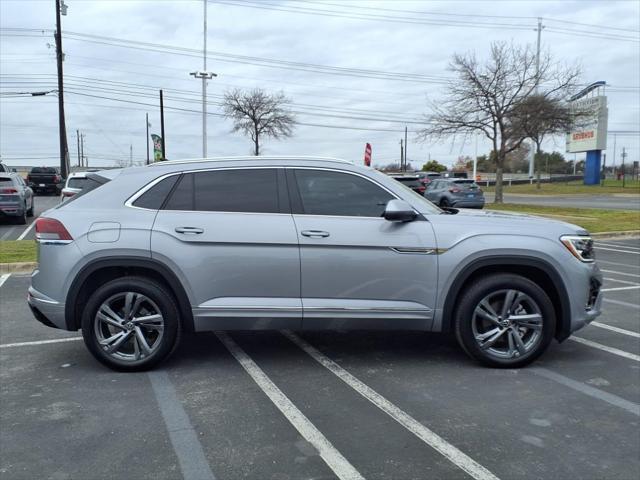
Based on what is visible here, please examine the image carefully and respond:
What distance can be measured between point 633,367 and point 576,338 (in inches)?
34.7

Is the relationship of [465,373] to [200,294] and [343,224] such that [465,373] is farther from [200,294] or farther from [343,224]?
[200,294]

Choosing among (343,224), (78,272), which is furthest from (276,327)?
(78,272)

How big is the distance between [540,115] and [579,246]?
24934 millimetres

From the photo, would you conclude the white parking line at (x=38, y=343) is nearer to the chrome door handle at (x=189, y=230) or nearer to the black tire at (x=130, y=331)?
the black tire at (x=130, y=331)

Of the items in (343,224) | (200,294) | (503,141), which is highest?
(503,141)

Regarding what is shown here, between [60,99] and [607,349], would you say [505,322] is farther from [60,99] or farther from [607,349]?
[60,99]

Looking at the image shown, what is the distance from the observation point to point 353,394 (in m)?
4.14

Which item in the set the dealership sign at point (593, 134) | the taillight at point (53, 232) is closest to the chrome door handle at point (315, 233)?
the taillight at point (53, 232)

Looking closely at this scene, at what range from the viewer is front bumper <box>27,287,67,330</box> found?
4500 mm

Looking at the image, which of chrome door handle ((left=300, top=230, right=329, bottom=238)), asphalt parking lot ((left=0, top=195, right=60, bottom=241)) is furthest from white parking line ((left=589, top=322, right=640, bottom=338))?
asphalt parking lot ((left=0, top=195, right=60, bottom=241))

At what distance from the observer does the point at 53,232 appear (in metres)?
4.51

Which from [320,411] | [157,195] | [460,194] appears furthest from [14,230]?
[460,194]

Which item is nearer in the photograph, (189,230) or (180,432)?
(180,432)

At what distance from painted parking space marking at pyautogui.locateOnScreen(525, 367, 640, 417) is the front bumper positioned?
153 inches
